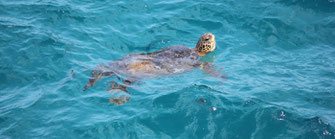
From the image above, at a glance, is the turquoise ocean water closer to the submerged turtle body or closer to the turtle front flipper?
the turtle front flipper

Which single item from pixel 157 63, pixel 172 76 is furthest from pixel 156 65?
pixel 172 76

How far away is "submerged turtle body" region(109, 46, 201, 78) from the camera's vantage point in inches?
296

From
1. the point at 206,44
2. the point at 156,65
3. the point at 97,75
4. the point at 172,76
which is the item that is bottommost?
the point at 97,75

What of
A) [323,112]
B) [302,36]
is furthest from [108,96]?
[302,36]

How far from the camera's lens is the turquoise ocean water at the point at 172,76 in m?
5.64

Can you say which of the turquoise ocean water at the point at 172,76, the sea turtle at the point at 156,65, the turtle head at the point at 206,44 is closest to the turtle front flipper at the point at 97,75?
the sea turtle at the point at 156,65

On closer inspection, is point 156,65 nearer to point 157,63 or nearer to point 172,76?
point 157,63

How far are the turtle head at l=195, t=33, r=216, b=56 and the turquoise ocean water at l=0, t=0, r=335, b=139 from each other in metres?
0.37

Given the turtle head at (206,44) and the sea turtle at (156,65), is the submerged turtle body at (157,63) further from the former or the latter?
the turtle head at (206,44)

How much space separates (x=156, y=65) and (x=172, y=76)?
0.60 meters

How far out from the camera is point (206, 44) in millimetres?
9297

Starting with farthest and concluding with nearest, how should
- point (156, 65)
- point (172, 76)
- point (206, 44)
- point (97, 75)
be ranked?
point (206, 44), point (156, 65), point (172, 76), point (97, 75)

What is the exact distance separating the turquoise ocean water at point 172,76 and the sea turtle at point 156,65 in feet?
0.85

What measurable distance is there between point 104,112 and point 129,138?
3.39 ft
